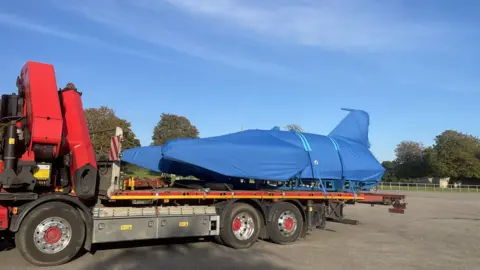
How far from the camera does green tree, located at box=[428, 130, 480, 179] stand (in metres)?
78.3

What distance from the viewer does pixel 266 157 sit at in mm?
11852

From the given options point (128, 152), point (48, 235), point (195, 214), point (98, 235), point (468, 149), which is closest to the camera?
point (48, 235)

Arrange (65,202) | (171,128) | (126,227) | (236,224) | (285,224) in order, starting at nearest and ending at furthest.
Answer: (65,202) < (126,227) < (236,224) < (285,224) < (171,128)

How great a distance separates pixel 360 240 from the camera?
12.7 m

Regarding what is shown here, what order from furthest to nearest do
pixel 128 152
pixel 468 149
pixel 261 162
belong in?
pixel 468 149 → pixel 128 152 → pixel 261 162

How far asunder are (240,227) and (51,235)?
14.8 feet

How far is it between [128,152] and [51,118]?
5384mm

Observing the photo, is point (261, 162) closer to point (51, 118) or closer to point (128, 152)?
point (128, 152)

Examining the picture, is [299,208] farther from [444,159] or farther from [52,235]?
[444,159]

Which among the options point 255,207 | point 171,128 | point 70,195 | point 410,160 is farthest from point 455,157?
point 70,195

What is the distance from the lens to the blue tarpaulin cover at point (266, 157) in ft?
36.7

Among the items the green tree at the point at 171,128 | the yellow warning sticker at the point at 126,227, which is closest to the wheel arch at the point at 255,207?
the yellow warning sticker at the point at 126,227

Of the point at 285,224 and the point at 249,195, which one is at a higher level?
the point at 249,195

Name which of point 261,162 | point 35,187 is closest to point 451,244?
point 261,162
